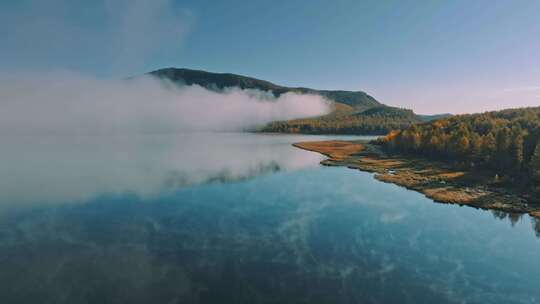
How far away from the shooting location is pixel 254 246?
33.2m

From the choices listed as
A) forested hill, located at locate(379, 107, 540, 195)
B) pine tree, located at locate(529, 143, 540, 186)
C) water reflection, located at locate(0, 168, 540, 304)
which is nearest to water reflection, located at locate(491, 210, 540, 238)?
water reflection, located at locate(0, 168, 540, 304)

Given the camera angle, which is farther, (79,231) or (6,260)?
(79,231)

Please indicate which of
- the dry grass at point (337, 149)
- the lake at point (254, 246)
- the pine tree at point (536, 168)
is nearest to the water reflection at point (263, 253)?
the lake at point (254, 246)

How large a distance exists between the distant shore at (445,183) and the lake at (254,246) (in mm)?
2711

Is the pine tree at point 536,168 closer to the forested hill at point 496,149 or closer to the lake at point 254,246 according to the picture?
the forested hill at point 496,149

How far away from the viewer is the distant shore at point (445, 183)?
4831 cm

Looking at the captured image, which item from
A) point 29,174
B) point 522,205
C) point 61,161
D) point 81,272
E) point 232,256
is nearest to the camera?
point 81,272

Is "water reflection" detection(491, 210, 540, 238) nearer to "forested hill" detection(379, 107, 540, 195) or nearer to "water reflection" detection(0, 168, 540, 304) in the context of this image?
"water reflection" detection(0, 168, 540, 304)

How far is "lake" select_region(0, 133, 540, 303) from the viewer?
79.9ft

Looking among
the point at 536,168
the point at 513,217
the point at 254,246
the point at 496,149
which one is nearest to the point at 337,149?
the point at 496,149

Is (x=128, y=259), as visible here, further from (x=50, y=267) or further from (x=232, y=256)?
(x=232, y=256)

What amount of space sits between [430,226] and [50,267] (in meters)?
47.3

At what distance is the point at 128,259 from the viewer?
29188mm

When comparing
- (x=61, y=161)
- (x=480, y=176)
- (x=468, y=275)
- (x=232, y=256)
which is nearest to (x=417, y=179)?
(x=480, y=176)
